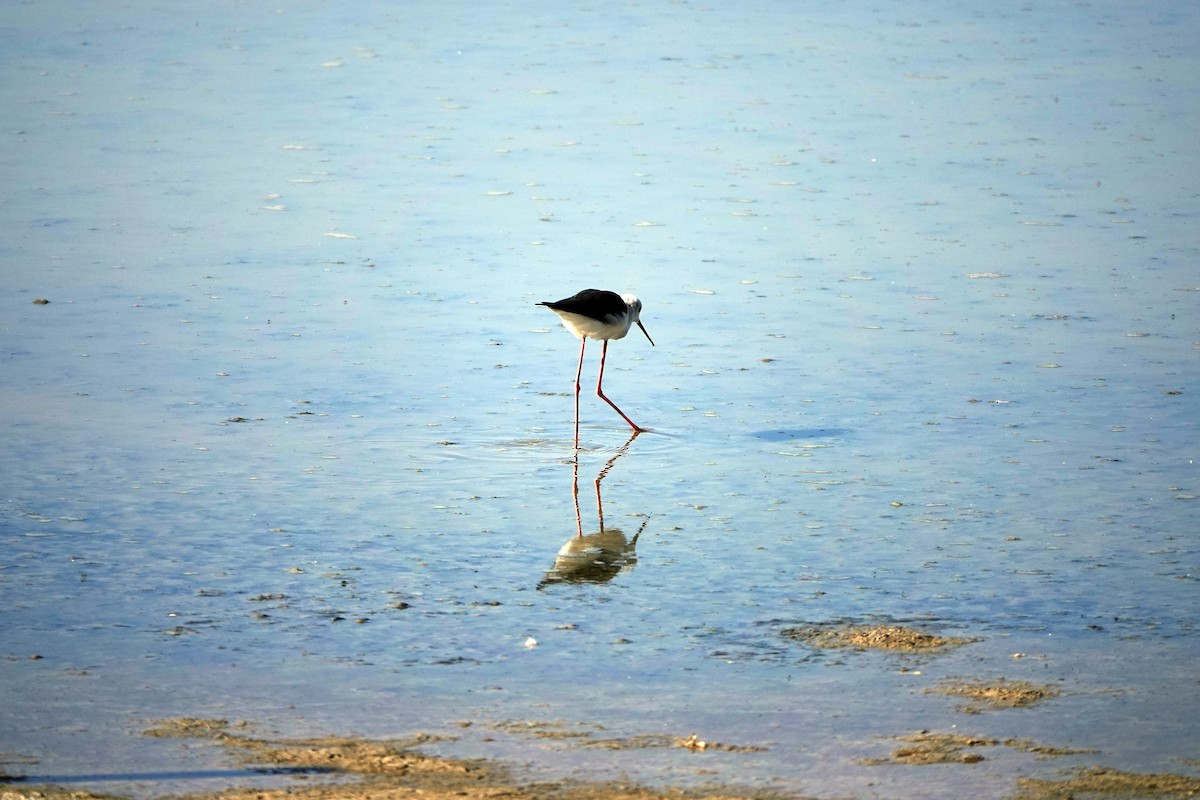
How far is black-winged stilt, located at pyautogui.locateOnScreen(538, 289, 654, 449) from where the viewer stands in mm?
10320

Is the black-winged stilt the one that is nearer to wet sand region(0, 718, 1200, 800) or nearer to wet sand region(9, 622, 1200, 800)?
wet sand region(9, 622, 1200, 800)

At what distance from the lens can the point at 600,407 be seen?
1045 centimetres

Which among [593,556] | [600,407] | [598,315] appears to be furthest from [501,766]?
[598,315]

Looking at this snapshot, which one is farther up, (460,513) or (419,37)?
(419,37)

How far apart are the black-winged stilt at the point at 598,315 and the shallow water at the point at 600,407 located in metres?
0.31

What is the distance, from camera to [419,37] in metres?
23.3

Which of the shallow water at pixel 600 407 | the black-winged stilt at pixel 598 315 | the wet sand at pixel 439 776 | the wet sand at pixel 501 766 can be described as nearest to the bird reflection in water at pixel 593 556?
the shallow water at pixel 600 407

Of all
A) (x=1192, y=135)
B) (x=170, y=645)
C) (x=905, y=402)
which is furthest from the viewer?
(x=1192, y=135)

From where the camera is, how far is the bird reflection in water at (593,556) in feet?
24.7

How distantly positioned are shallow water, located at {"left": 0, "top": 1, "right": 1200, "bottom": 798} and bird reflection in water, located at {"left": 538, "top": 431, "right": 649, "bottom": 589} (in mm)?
51

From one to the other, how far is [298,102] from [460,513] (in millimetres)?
11701

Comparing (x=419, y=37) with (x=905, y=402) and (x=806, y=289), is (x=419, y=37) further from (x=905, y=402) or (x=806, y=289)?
(x=905, y=402)

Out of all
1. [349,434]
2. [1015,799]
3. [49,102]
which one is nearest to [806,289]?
[349,434]

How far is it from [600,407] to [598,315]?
22.8 inches
